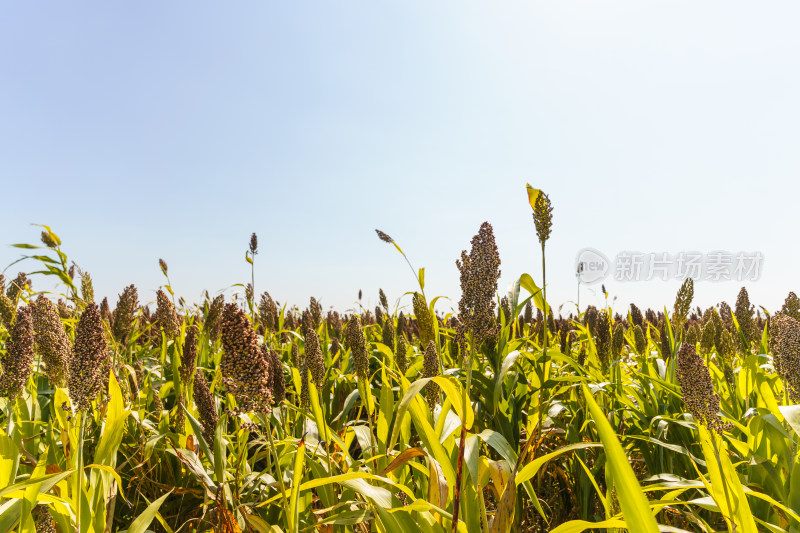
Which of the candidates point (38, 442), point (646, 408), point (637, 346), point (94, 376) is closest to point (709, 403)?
point (646, 408)

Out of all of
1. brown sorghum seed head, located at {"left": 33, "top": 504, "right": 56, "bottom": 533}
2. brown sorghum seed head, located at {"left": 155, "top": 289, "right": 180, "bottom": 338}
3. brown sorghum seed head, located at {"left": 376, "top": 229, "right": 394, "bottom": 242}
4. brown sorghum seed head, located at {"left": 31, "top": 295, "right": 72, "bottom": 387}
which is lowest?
brown sorghum seed head, located at {"left": 33, "top": 504, "right": 56, "bottom": 533}

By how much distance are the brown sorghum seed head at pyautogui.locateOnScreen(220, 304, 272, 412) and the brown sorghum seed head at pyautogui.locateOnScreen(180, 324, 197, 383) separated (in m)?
1.17

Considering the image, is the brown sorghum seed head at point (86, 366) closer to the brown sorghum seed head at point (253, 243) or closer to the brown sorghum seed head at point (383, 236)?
the brown sorghum seed head at point (383, 236)

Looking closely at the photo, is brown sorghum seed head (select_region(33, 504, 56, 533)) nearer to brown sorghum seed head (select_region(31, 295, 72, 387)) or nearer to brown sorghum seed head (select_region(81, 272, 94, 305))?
brown sorghum seed head (select_region(31, 295, 72, 387))

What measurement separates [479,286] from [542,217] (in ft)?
1.54

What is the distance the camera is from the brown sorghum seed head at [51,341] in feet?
6.19

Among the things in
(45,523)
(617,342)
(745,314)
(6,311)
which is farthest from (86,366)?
(745,314)

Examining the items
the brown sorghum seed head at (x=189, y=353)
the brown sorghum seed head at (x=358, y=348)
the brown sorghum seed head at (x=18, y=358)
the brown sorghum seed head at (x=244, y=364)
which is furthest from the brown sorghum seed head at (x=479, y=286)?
the brown sorghum seed head at (x=18, y=358)

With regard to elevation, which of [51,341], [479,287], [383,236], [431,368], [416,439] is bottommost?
[416,439]

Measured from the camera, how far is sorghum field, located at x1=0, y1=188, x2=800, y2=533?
1419 millimetres

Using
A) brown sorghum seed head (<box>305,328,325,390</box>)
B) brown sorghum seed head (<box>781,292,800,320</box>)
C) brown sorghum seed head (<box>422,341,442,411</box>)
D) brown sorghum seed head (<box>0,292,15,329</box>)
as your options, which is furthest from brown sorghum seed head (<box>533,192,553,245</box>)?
brown sorghum seed head (<box>0,292,15,329</box>)

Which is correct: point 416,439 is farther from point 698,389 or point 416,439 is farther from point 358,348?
point 698,389

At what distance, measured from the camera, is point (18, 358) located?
6.47 feet

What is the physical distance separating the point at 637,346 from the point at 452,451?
2.79 meters
